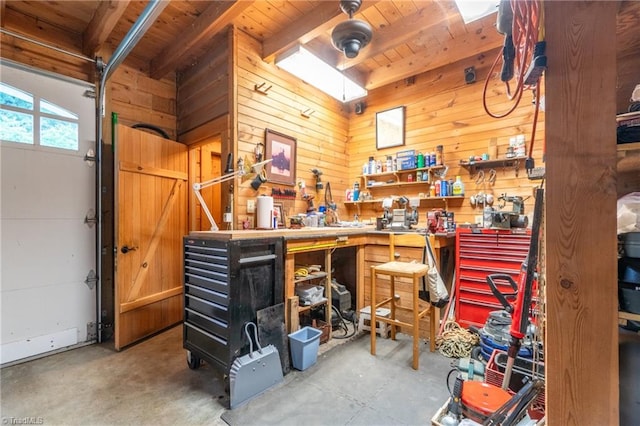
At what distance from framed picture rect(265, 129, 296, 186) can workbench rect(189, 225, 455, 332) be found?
0.81 meters

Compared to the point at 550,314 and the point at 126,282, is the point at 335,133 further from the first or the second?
the point at 550,314

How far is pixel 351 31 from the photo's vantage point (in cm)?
230

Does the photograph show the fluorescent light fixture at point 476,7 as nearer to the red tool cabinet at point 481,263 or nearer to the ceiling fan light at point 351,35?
the ceiling fan light at point 351,35

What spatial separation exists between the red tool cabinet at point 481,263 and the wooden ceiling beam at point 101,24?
3.82 meters

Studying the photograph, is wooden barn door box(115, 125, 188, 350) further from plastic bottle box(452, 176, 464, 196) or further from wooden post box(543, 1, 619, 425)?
plastic bottle box(452, 176, 464, 196)

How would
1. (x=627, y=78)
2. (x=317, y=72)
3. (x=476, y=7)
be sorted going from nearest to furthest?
(x=627, y=78) < (x=476, y=7) < (x=317, y=72)

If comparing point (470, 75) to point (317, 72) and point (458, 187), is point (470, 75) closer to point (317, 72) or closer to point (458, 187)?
point (458, 187)

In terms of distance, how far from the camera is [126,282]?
2811mm

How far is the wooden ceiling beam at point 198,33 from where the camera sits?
256 centimetres

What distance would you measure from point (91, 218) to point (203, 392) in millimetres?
→ 2234

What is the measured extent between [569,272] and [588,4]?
887mm

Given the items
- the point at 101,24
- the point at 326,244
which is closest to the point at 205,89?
the point at 101,24

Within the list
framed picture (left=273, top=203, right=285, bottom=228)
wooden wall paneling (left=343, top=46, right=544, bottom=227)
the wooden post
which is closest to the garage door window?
framed picture (left=273, top=203, right=285, bottom=228)

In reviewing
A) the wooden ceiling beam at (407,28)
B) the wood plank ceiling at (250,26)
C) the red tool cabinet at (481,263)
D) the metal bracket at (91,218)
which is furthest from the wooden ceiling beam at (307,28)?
the metal bracket at (91,218)
